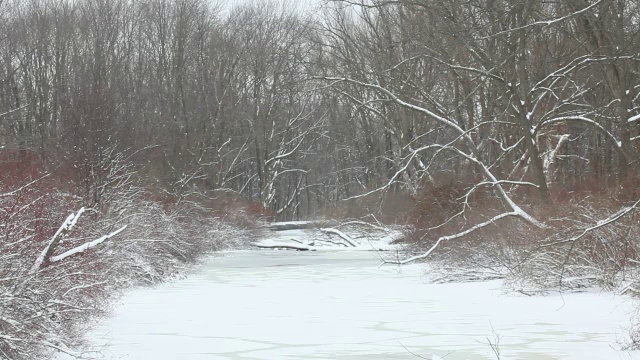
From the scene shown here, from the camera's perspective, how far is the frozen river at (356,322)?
31.0 ft

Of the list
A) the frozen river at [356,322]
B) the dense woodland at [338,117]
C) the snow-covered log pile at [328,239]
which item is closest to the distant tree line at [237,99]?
the dense woodland at [338,117]

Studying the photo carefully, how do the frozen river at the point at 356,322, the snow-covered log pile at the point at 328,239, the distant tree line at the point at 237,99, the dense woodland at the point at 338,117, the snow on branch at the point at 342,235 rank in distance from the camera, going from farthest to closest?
the snow on branch at the point at 342,235, the snow-covered log pile at the point at 328,239, the distant tree line at the point at 237,99, the dense woodland at the point at 338,117, the frozen river at the point at 356,322

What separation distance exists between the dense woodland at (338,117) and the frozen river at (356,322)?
99 centimetres

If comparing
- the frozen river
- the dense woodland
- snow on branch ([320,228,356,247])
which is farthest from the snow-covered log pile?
the frozen river

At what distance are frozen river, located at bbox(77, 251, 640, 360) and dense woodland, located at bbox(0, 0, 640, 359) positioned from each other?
0.99 m

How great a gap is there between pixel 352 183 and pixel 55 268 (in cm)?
4852

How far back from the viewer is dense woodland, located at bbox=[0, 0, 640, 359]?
14.2 metres

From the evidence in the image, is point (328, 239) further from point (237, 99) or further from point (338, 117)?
point (338, 117)

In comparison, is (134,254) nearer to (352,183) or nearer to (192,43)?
(192,43)

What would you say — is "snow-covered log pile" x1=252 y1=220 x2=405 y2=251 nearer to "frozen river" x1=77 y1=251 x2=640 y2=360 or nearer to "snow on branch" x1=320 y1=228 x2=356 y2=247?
"snow on branch" x1=320 y1=228 x2=356 y2=247

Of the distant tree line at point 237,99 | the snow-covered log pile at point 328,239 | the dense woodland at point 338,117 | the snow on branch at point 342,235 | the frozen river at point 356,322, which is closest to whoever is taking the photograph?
the frozen river at point 356,322

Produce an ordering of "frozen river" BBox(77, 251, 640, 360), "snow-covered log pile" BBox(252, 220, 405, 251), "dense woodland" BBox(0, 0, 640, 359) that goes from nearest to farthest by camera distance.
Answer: "frozen river" BBox(77, 251, 640, 360)
"dense woodland" BBox(0, 0, 640, 359)
"snow-covered log pile" BBox(252, 220, 405, 251)

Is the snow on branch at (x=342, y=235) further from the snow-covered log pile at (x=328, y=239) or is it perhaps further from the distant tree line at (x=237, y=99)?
the distant tree line at (x=237, y=99)

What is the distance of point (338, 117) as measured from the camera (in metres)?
50.7
